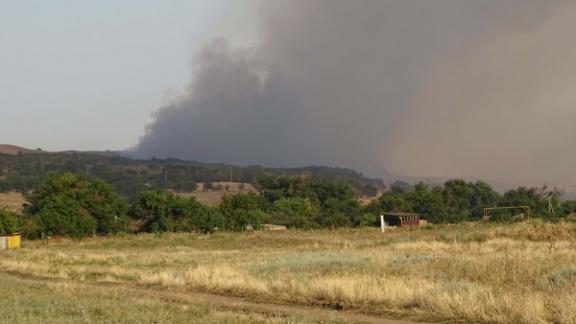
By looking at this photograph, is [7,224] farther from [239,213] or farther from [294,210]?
[294,210]

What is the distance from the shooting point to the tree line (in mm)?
93000

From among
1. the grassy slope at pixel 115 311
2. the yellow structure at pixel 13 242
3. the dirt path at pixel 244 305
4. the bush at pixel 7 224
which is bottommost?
the yellow structure at pixel 13 242

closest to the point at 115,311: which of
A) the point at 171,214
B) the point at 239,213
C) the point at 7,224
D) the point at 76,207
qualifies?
the point at 7,224

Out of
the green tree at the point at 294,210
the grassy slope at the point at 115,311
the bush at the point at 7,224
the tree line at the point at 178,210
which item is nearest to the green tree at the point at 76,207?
the tree line at the point at 178,210

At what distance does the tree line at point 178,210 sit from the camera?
93.0 meters

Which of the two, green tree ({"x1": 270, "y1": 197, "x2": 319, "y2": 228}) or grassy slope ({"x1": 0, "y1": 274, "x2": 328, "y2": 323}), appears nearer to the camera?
grassy slope ({"x1": 0, "y1": 274, "x2": 328, "y2": 323})

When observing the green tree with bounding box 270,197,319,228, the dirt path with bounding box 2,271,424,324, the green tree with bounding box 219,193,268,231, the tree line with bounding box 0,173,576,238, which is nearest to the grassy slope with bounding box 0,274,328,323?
the dirt path with bounding box 2,271,424,324

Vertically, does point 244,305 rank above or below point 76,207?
below

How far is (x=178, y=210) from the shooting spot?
110m

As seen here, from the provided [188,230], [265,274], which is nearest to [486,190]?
[188,230]

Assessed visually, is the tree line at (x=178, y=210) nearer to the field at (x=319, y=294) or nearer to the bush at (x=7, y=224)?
the bush at (x=7, y=224)

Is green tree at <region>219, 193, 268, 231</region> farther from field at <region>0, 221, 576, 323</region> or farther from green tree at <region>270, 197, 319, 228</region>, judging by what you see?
field at <region>0, 221, 576, 323</region>

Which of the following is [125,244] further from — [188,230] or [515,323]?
[515,323]

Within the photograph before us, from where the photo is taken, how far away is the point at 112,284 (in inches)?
1069
